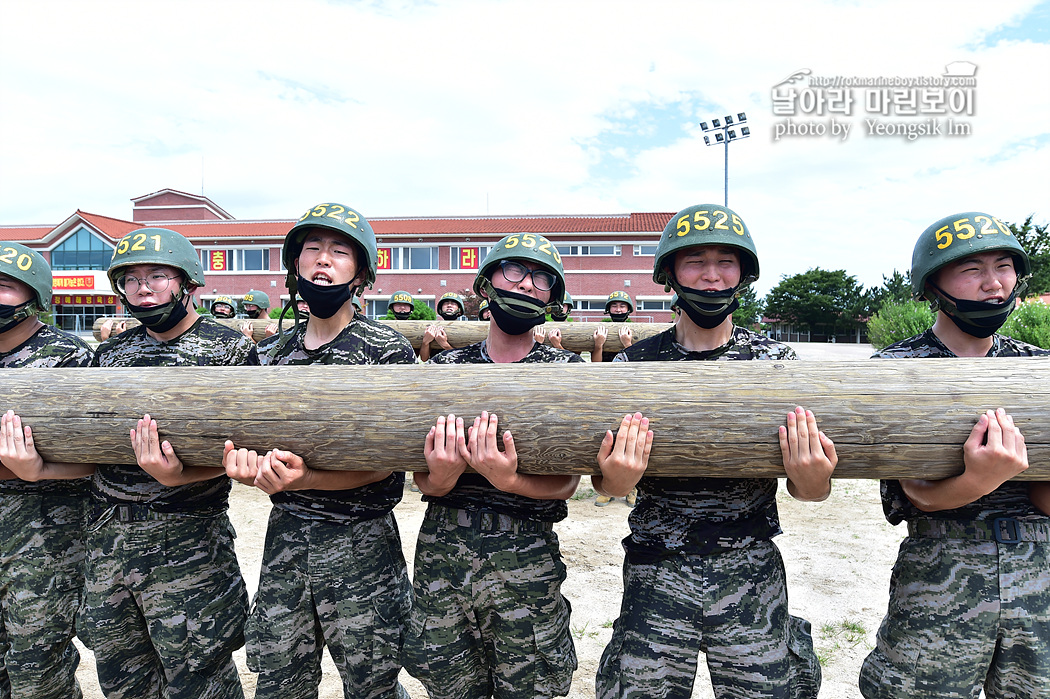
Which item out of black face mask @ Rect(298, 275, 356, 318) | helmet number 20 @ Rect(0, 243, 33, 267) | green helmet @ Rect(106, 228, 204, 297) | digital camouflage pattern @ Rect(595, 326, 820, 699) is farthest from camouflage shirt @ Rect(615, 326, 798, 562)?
helmet number 20 @ Rect(0, 243, 33, 267)

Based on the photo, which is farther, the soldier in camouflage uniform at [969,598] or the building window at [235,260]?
the building window at [235,260]

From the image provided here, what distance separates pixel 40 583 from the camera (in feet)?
10.5

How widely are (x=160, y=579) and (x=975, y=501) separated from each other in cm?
396

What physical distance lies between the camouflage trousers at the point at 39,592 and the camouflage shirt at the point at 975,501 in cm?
447

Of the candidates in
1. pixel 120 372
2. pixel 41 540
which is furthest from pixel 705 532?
pixel 41 540

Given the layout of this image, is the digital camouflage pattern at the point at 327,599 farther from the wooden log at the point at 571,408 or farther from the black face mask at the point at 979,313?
the black face mask at the point at 979,313

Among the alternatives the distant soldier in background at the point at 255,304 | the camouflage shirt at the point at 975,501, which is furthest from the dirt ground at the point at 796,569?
the distant soldier in background at the point at 255,304

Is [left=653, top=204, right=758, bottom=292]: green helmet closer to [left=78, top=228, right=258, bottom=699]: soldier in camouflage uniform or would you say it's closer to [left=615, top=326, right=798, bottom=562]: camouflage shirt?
[left=615, top=326, right=798, bottom=562]: camouflage shirt

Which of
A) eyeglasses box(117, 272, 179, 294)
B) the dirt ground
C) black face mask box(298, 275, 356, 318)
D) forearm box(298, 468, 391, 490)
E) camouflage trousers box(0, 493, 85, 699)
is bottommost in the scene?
the dirt ground

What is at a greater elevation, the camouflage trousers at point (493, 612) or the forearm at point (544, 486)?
the forearm at point (544, 486)

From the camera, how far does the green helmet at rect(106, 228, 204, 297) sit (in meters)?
3.17

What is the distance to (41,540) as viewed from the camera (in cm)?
322

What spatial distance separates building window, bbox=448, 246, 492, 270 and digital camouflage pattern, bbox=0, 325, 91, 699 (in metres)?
31.3

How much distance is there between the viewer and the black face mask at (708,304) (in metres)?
2.65
